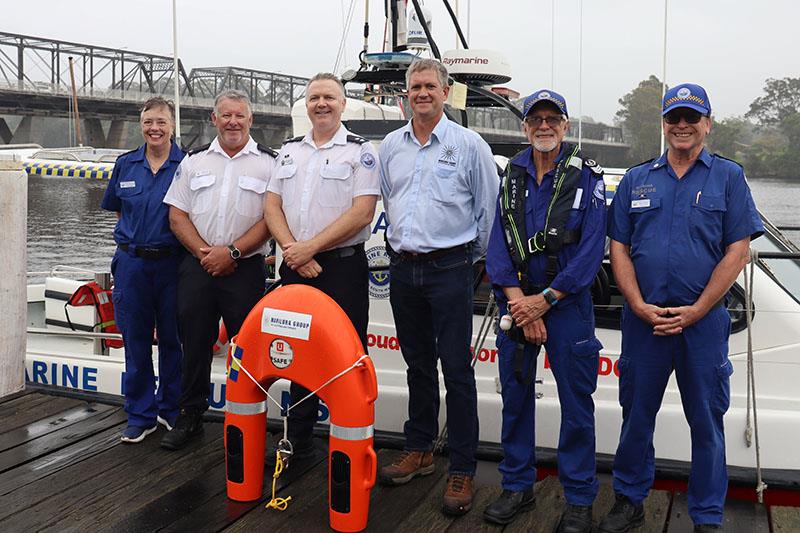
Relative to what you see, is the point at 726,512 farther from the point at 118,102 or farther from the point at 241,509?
the point at 118,102

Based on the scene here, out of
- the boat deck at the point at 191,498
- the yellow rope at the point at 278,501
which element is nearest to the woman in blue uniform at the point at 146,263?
the boat deck at the point at 191,498

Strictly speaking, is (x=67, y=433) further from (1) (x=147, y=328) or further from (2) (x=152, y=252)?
(2) (x=152, y=252)

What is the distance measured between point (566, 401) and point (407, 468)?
2.96 ft

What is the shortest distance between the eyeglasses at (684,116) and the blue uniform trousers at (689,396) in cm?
74

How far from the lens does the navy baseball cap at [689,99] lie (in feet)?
9.41

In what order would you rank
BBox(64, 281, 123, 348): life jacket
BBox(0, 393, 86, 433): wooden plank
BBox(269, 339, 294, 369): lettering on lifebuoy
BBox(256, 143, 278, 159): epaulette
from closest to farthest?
BBox(269, 339, 294, 369): lettering on lifebuoy → BBox(256, 143, 278, 159): epaulette → BBox(0, 393, 86, 433): wooden plank → BBox(64, 281, 123, 348): life jacket

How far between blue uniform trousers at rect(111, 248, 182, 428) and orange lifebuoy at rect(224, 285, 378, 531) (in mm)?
1009

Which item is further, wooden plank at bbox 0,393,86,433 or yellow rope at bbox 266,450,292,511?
wooden plank at bbox 0,393,86,433

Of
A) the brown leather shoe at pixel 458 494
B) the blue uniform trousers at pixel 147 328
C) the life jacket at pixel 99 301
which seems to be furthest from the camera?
the life jacket at pixel 99 301

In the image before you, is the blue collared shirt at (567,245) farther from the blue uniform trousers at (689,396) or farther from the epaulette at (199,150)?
the epaulette at (199,150)

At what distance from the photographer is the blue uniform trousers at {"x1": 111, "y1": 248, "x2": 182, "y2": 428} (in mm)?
4023

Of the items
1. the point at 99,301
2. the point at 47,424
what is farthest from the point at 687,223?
the point at 99,301

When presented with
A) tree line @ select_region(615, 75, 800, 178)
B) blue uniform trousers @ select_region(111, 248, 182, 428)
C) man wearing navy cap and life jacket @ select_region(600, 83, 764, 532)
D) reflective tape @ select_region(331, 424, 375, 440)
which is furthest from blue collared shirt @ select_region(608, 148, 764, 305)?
tree line @ select_region(615, 75, 800, 178)

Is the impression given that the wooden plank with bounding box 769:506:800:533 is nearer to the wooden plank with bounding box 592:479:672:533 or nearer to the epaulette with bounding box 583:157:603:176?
the wooden plank with bounding box 592:479:672:533
